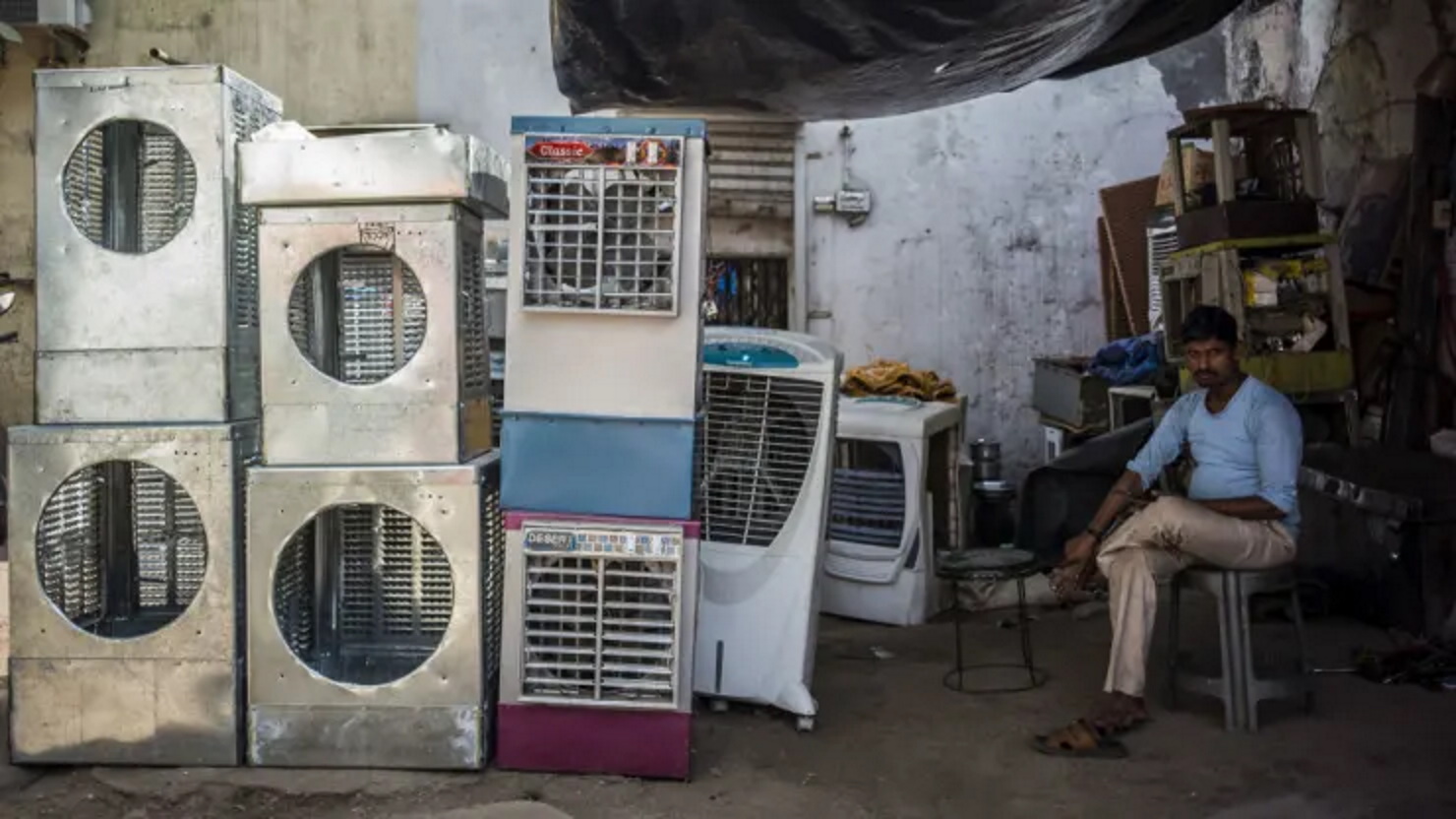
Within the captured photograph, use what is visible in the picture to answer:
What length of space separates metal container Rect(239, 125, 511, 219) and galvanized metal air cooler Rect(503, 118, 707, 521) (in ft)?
0.75

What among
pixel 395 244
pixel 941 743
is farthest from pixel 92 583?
pixel 941 743

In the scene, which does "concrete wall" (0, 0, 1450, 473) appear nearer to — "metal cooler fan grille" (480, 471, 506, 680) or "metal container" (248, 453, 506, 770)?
"metal cooler fan grille" (480, 471, 506, 680)

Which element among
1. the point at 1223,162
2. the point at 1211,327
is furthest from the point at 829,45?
the point at 1223,162

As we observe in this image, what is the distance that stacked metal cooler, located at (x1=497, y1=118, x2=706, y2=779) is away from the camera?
4273 millimetres

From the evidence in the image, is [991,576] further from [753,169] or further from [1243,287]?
[753,169]

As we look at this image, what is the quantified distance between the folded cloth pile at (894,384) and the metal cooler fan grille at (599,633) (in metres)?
3.36

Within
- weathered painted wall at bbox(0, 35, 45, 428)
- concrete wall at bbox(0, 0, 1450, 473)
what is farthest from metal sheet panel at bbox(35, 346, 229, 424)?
weathered painted wall at bbox(0, 35, 45, 428)

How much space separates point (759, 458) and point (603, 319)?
47.0 inches

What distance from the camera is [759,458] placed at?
523cm

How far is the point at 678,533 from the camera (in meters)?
4.26

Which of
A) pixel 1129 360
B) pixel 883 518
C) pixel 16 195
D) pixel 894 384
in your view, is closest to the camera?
pixel 883 518

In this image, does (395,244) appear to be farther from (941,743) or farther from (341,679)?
(941,743)

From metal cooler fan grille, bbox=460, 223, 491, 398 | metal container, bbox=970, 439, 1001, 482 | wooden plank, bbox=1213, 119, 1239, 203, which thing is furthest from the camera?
metal container, bbox=970, 439, 1001, 482

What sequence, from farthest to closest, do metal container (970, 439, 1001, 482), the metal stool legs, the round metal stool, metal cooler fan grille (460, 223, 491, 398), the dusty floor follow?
metal container (970, 439, 1001, 482) → the metal stool legs → the round metal stool → metal cooler fan grille (460, 223, 491, 398) → the dusty floor
